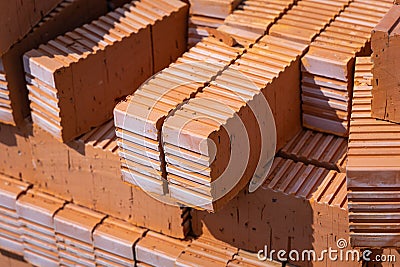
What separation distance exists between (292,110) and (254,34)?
0.72m

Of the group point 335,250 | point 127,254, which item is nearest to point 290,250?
point 335,250

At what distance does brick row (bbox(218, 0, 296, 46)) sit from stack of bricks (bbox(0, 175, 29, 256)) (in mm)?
2325

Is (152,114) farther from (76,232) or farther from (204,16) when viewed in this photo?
(204,16)

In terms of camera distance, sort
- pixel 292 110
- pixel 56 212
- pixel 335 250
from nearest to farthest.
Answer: pixel 335 250
pixel 292 110
pixel 56 212

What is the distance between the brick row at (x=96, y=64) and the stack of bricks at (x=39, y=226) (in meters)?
0.75

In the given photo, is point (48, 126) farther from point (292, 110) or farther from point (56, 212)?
point (292, 110)

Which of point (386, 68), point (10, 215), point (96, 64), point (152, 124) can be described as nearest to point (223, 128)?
point (152, 124)

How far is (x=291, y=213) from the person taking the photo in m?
6.24

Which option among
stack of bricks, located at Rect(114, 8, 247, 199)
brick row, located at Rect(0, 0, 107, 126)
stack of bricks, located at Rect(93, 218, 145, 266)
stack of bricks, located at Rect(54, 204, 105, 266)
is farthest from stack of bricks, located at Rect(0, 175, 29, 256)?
stack of bricks, located at Rect(114, 8, 247, 199)

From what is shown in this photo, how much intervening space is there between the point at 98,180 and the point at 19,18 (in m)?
1.49

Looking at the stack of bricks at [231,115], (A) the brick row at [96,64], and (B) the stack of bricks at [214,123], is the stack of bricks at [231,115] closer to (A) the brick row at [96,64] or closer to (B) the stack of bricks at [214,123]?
(B) the stack of bricks at [214,123]

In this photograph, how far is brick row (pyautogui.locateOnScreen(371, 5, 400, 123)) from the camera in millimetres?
5555

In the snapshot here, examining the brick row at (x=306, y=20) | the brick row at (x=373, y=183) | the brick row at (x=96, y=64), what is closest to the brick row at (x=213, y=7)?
the brick row at (x=96, y=64)

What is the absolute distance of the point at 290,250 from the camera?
21.1 ft
